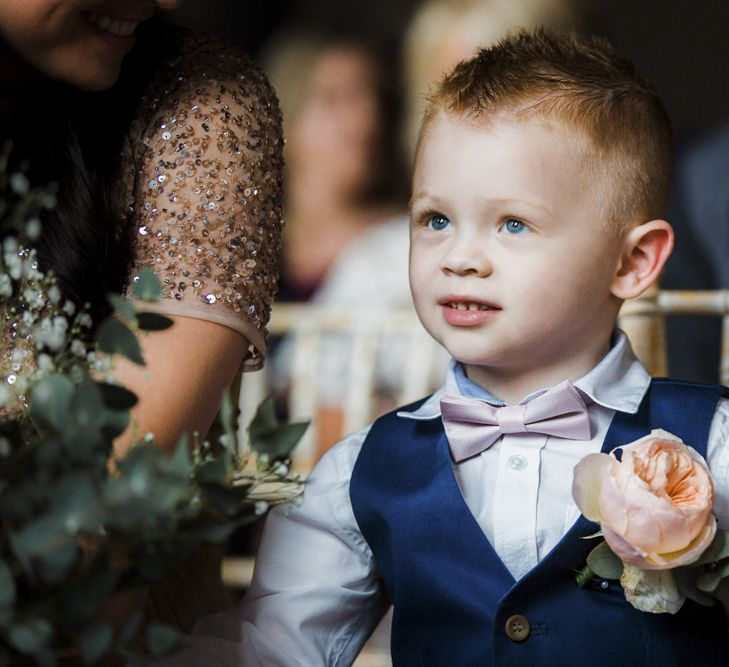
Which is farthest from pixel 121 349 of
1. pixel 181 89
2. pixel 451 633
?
pixel 181 89

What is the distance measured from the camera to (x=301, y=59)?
15.7ft

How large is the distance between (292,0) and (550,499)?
3884 mm

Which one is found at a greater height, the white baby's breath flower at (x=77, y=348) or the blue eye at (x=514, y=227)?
the blue eye at (x=514, y=227)

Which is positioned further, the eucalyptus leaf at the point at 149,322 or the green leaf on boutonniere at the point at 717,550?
the green leaf on boutonniere at the point at 717,550

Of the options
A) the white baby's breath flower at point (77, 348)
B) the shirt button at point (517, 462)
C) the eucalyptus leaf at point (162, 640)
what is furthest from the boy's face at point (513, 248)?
the eucalyptus leaf at point (162, 640)

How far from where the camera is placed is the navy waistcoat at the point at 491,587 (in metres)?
1.29

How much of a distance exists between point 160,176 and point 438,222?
1.24 ft

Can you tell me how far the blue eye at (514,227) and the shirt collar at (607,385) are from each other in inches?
7.7

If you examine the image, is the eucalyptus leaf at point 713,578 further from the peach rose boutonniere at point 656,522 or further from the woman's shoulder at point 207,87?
the woman's shoulder at point 207,87

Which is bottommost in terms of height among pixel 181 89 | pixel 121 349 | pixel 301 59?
pixel 121 349

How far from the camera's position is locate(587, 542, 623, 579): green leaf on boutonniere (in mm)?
1251

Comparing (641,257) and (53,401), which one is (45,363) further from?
(641,257)

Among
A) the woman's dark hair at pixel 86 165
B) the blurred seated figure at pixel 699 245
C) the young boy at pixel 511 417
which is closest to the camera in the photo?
the young boy at pixel 511 417

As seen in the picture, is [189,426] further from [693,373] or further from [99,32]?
[693,373]
